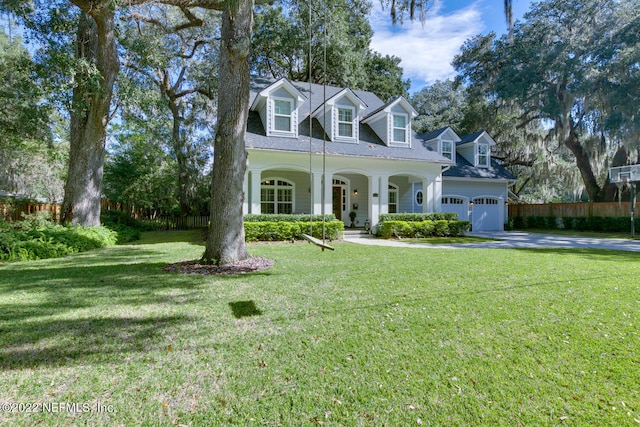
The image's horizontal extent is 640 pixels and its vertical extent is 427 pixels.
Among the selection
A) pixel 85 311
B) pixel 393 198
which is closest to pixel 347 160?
pixel 393 198

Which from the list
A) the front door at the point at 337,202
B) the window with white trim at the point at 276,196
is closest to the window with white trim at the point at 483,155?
the front door at the point at 337,202

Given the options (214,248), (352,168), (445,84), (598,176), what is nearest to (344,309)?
(214,248)

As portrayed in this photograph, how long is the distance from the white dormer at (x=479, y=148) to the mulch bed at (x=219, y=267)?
56.2ft

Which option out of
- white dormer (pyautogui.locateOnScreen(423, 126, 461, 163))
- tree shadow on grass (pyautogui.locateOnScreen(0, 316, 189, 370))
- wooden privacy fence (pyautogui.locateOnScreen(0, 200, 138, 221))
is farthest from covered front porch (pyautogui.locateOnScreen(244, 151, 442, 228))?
tree shadow on grass (pyautogui.locateOnScreen(0, 316, 189, 370))

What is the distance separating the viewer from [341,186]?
697 inches

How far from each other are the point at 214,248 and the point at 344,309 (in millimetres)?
3728

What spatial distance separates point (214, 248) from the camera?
7016mm

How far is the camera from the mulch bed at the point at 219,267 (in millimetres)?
6535

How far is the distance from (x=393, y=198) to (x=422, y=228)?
3962 millimetres

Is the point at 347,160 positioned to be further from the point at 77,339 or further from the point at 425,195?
the point at 77,339

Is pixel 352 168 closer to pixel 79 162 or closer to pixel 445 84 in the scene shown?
pixel 79 162

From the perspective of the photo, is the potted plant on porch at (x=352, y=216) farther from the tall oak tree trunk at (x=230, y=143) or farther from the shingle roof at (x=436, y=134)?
the tall oak tree trunk at (x=230, y=143)

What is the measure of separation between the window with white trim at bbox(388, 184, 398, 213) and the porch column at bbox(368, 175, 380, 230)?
3.11 m

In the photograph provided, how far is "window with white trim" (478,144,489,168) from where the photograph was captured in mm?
20203
